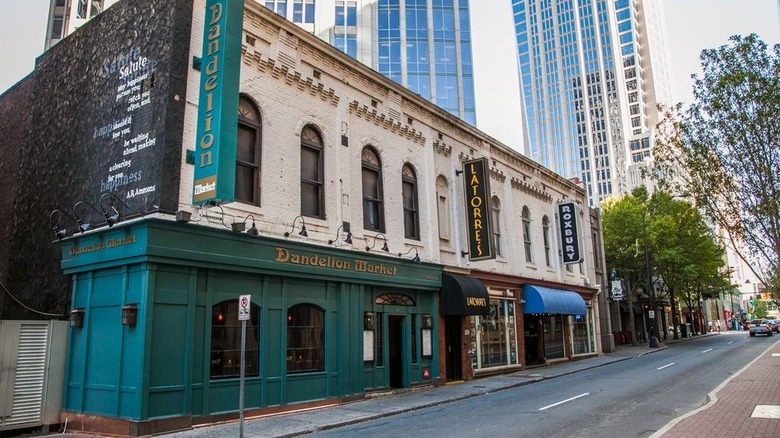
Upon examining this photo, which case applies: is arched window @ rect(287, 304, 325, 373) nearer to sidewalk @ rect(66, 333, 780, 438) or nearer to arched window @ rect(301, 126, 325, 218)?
sidewalk @ rect(66, 333, 780, 438)

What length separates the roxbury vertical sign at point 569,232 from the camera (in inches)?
1151

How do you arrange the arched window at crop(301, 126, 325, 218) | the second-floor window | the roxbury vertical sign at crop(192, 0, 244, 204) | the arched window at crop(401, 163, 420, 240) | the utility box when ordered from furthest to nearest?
the second-floor window, the arched window at crop(401, 163, 420, 240), the arched window at crop(301, 126, 325, 218), the roxbury vertical sign at crop(192, 0, 244, 204), the utility box

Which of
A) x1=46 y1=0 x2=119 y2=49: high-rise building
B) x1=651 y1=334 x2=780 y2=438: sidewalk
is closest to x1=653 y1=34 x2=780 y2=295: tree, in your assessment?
x1=651 y1=334 x2=780 y2=438: sidewalk

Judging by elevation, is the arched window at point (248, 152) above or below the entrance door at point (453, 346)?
above

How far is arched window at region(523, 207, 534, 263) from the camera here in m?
27.1

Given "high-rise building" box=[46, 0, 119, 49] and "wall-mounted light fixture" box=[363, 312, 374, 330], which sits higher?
"high-rise building" box=[46, 0, 119, 49]

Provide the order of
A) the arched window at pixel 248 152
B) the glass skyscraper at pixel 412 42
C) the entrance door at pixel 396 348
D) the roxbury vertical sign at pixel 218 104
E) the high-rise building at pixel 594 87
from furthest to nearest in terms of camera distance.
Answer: the high-rise building at pixel 594 87, the glass skyscraper at pixel 412 42, the entrance door at pixel 396 348, the arched window at pixel 248 152, the roxbury vertical sign at pixel 218 104

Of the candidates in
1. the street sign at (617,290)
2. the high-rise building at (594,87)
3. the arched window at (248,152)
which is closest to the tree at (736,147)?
the arched window at (248,152)

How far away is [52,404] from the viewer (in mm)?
12070

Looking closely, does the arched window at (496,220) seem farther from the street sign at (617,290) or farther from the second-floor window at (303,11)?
the second-floor window at (303,11)

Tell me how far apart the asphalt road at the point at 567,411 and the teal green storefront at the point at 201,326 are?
8.44 ft

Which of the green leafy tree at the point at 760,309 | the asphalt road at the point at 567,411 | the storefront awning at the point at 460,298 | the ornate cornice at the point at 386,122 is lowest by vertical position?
the asphalt road at the point at 567,411

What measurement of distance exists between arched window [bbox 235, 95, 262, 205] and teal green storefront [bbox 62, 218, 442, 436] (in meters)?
1.28

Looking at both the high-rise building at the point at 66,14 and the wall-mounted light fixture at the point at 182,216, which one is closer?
the wall-mounted light fixture at the point at 182,216
